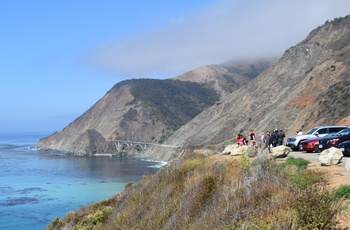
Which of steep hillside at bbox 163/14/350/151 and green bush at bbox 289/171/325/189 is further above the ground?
steep hillside at bbox 163/14/350/151

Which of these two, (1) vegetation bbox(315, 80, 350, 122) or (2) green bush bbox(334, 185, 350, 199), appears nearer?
(2) green bush bbox(334, 185, 350, 199)

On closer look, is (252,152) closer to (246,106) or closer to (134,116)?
(246,106)

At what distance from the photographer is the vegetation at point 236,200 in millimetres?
→ 6764

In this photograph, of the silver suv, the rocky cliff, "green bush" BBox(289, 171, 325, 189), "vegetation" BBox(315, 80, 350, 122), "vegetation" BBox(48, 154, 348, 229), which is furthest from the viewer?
the rocky cliff

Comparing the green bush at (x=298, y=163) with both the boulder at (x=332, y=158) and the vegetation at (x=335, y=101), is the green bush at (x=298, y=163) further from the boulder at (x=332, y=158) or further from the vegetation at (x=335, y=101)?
the vegetation at (x=335, y=101)

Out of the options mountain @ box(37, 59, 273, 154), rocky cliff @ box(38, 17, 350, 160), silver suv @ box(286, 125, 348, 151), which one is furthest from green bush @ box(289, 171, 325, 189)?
mountain @ box(37, 59, 273, 154)

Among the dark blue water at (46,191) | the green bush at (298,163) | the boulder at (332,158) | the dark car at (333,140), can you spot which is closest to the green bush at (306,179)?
the green bush at (298,163)

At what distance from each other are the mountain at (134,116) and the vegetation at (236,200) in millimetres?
130216

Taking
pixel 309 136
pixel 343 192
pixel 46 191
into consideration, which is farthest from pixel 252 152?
pixel 46 191

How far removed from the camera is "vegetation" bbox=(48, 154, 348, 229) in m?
6.76

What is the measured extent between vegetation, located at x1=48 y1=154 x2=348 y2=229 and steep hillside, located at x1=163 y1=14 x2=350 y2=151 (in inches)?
1500

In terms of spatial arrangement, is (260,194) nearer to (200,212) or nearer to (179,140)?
(200,212)

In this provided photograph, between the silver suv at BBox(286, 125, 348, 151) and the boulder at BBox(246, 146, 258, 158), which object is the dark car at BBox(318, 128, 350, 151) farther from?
the boulder at BBox(246, 146, 258, 158)

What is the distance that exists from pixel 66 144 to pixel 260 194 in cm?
16830
